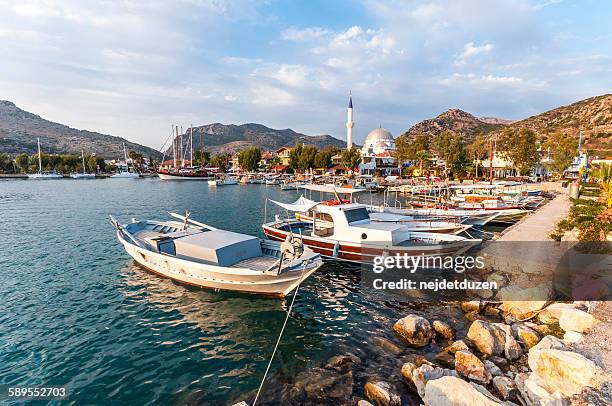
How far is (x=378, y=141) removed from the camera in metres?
151

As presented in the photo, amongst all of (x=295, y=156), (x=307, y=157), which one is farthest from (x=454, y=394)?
(x=295, y=156)

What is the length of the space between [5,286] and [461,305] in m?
23.6

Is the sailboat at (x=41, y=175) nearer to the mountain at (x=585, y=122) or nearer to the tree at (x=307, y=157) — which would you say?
the tree at (x=307, y=157)

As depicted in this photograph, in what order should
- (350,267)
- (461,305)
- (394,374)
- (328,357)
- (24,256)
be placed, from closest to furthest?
(394,374), (328,357), (461,305), (350,267), (24,256)

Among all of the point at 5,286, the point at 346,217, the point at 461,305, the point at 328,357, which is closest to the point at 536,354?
the point at 461,305

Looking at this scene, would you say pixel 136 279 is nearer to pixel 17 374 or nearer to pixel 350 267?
pixel 17 374

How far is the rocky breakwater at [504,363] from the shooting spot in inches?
301

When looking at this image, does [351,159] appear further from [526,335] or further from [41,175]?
[41,175]

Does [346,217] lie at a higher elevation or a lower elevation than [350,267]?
higher

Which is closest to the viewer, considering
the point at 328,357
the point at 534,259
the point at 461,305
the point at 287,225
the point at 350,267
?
the point at 328,357

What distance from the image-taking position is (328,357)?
35.9ft

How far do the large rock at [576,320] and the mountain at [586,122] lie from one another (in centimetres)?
12336

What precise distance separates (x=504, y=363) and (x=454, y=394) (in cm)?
360

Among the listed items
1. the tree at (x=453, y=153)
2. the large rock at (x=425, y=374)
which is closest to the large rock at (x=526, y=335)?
the large rock at (x=425, y=374)
